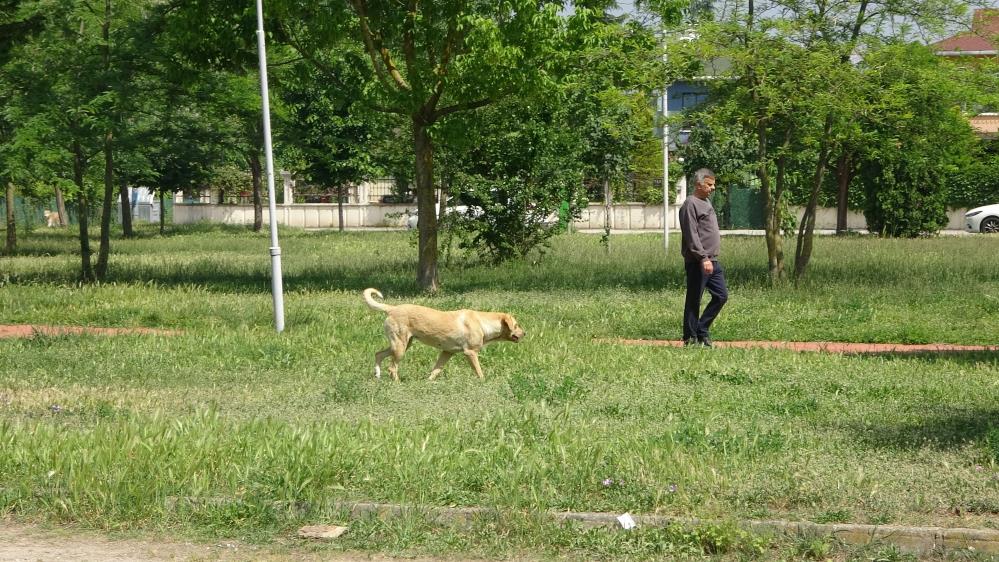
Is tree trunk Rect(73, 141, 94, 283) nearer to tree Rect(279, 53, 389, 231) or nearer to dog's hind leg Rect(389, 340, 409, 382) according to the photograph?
dog's hind leg Rect(389, 340, 409, 382)

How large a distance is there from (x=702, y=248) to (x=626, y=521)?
277 inches

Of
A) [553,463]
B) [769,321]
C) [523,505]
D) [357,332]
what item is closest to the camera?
[523,505]

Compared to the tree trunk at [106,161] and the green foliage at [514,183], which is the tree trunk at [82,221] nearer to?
the tree trunk at [106,161]

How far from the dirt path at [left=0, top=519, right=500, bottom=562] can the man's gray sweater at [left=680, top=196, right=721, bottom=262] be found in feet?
24.4

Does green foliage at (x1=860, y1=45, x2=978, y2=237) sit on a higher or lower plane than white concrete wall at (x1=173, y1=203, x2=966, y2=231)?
higher

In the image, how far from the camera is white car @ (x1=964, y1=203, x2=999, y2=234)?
4350 cm

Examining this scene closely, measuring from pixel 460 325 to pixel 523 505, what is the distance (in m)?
4.34

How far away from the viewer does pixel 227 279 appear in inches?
928

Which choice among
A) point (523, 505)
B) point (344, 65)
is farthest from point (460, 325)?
point (344, 65)

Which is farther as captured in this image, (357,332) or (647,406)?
(357,332)

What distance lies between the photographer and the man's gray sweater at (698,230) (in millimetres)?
12945

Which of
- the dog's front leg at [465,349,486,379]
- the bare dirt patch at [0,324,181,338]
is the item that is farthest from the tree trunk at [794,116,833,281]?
the dog's front leg at [465,349,486,379]

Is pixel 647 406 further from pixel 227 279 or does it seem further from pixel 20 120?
pixel 20 120

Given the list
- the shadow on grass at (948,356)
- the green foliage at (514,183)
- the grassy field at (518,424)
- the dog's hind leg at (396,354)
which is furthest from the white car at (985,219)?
the dog's hind leg at (396,354)
